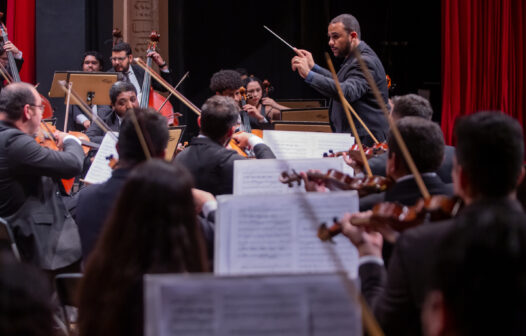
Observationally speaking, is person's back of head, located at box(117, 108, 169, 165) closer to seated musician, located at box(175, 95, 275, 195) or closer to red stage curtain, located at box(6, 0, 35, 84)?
seated musician, located at box(175, 95, 275, 195)

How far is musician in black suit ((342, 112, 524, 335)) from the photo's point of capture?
1.46 m

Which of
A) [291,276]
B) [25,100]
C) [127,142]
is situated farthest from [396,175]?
[25,100]

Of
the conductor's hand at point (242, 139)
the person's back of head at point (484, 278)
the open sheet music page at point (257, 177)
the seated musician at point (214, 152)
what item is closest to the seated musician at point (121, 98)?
the conductor's hand at point (242, 139)

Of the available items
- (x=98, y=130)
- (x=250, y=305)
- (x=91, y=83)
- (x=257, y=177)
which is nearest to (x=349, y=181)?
(x=257, y=177)

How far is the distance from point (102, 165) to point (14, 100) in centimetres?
52

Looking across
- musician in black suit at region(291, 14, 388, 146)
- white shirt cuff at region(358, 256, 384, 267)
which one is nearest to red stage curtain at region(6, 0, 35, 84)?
musician in black suit at region(291, 14, 388, 146)

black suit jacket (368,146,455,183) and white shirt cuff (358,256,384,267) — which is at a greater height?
black suit jacket (368,146,455,183)

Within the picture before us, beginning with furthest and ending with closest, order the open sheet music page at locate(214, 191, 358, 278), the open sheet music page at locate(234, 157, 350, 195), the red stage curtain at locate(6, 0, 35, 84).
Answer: the red stage curtain at locate(6, 0, 35, 84), the open sheet music page at locate(234, 157, 350, 195), the open sheet music page at locate(214, 191, 358, 278)

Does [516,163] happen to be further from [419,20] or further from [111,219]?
[419,20]

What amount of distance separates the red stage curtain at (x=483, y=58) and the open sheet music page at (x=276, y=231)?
437 cm

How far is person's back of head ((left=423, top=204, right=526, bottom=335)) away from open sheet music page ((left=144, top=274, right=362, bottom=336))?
202 mm

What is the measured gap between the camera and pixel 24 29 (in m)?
7.21

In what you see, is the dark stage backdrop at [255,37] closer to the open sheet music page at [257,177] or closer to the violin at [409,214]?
the open sheet music page at [257,177]

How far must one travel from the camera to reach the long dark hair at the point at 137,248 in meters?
1.39
